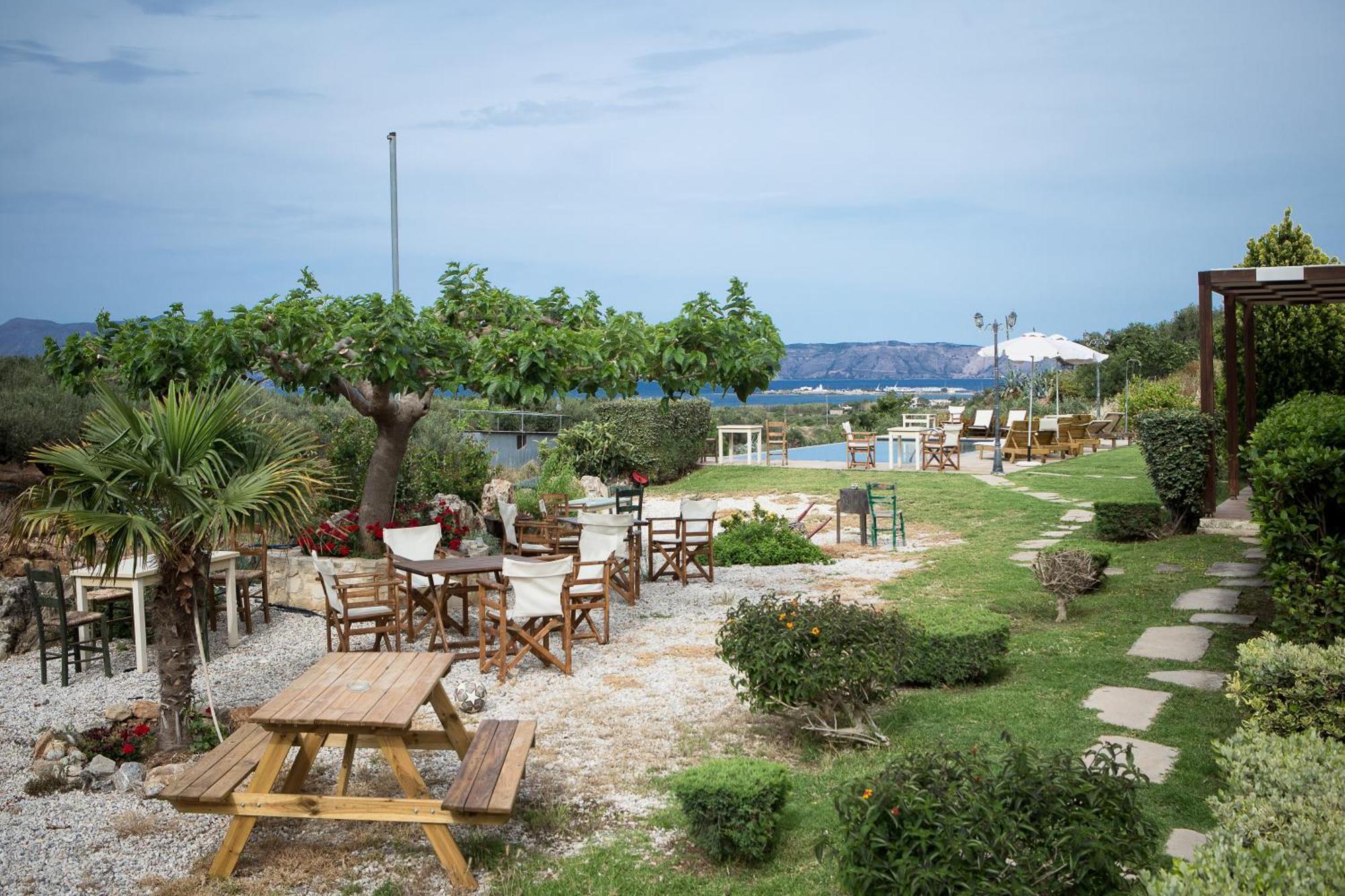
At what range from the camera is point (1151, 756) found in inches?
170

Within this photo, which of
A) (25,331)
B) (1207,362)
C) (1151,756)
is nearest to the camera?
(1151,756)

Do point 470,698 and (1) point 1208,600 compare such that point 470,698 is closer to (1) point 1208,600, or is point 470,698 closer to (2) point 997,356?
(1) point 1208,600

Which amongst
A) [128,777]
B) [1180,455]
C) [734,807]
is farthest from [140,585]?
[1180,455]

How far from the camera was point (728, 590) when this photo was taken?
8898 millimetres

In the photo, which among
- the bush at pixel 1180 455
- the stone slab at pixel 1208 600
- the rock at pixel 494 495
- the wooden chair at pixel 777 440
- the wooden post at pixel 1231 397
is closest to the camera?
the stone slab at pixel 1208 600

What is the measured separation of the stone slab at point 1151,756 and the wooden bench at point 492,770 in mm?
2443

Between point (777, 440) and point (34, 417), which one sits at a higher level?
point (34, 417)

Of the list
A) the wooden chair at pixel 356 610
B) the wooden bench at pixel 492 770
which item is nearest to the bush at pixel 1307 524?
the wooden bench at pixel 492 770

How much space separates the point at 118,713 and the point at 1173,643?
21.1 ft

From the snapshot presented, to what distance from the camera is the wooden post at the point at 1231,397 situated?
10164 mm

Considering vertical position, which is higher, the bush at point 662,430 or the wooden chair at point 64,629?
the bush at point 662,430

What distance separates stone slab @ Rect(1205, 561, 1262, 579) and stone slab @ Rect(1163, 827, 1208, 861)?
515 centimetres

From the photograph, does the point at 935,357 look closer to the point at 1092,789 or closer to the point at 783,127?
the point at 783,127

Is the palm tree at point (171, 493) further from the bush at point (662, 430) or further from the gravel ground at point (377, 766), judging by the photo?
the bush at point (662, 430)
